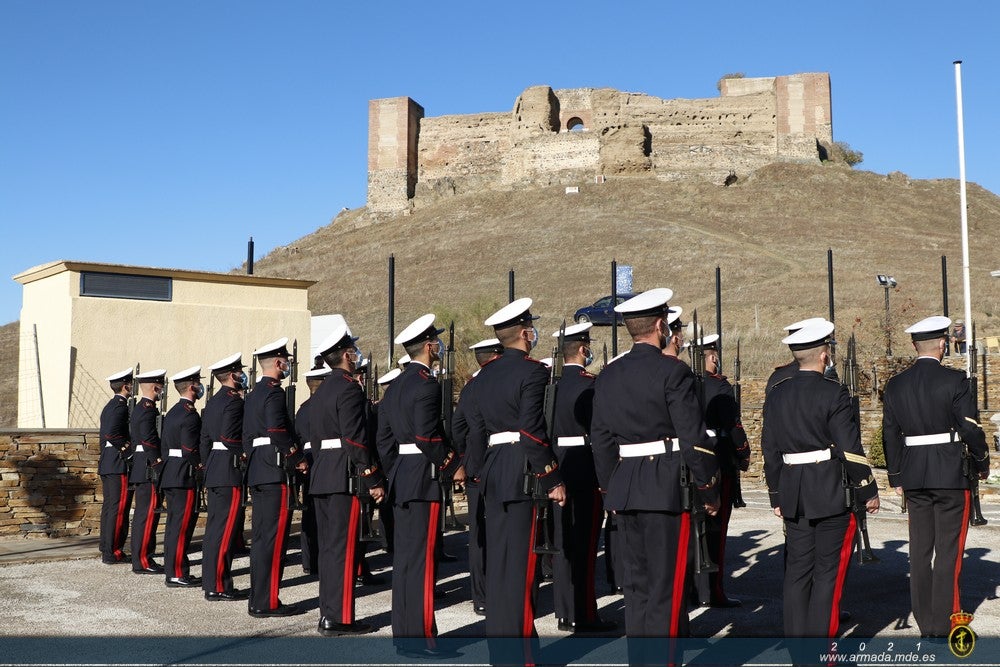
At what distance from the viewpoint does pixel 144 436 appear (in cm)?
878

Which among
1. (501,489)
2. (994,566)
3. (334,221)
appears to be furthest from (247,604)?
(334,221)

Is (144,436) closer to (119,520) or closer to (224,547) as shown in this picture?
(119,520)

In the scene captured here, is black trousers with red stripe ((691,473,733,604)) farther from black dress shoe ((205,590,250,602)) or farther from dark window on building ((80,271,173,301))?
dark window on building ((80,271,173,301))

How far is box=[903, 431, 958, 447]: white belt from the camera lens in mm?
6020

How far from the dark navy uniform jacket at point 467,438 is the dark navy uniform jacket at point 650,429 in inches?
34.9

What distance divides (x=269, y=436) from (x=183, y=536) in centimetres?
161

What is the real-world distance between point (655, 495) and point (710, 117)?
6899 cm

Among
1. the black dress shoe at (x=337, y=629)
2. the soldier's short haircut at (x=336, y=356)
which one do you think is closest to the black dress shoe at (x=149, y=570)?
the black dress shoe at (x=337, y=629)

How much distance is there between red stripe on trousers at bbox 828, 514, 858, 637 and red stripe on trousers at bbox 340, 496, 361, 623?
9.15ft

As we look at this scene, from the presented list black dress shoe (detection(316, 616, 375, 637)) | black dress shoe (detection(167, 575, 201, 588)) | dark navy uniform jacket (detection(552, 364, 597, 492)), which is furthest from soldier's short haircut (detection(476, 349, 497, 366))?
black dress shoe (detection(167, 575, 201, 588))

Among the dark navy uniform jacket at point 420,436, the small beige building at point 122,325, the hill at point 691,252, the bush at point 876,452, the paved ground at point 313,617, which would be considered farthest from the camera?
the hill at point 691,252

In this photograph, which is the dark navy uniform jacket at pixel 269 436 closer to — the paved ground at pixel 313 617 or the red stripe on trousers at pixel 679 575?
the paved ground at pixel 313 617

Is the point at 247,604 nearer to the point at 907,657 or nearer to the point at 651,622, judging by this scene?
the point at 651,622

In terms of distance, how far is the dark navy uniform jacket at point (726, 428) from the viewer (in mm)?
6992
